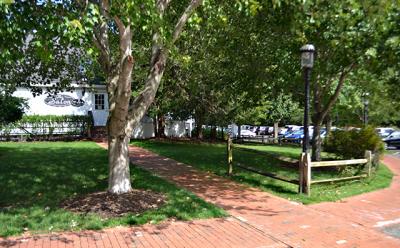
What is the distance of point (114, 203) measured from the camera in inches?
335

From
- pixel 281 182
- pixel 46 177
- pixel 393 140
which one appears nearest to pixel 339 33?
pixel 281 182

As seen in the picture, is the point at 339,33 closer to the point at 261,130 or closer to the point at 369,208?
the point at 369,208

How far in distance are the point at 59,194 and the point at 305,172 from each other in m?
5.68

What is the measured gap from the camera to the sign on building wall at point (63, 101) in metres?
28.6

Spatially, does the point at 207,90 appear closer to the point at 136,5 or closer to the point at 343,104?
the point at 343,104

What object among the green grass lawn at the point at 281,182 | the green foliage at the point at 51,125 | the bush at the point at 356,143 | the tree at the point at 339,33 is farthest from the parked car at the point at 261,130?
the tree at the point at 339,33

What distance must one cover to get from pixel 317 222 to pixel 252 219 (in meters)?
1.21

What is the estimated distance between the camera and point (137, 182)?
1112 cm

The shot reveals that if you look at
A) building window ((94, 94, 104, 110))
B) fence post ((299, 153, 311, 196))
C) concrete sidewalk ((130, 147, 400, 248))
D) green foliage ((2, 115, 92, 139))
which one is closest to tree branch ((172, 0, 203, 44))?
concrete sidewalk ((130, 147, 400, 248))

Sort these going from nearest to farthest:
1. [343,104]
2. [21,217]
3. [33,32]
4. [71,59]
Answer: [33,32] → [21,217] → [71,59] → [343,104]

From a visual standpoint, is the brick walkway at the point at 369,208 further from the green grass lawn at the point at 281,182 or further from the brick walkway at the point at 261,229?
the green grass lawn at the point at 281,182

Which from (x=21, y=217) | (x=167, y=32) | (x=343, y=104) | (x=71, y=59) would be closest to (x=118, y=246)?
(x=21, y=217)

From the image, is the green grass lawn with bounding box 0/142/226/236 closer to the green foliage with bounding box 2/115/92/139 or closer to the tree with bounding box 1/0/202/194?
the tree with bounding box 1/0/202/194

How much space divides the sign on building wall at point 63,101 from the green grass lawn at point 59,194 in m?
13.8
